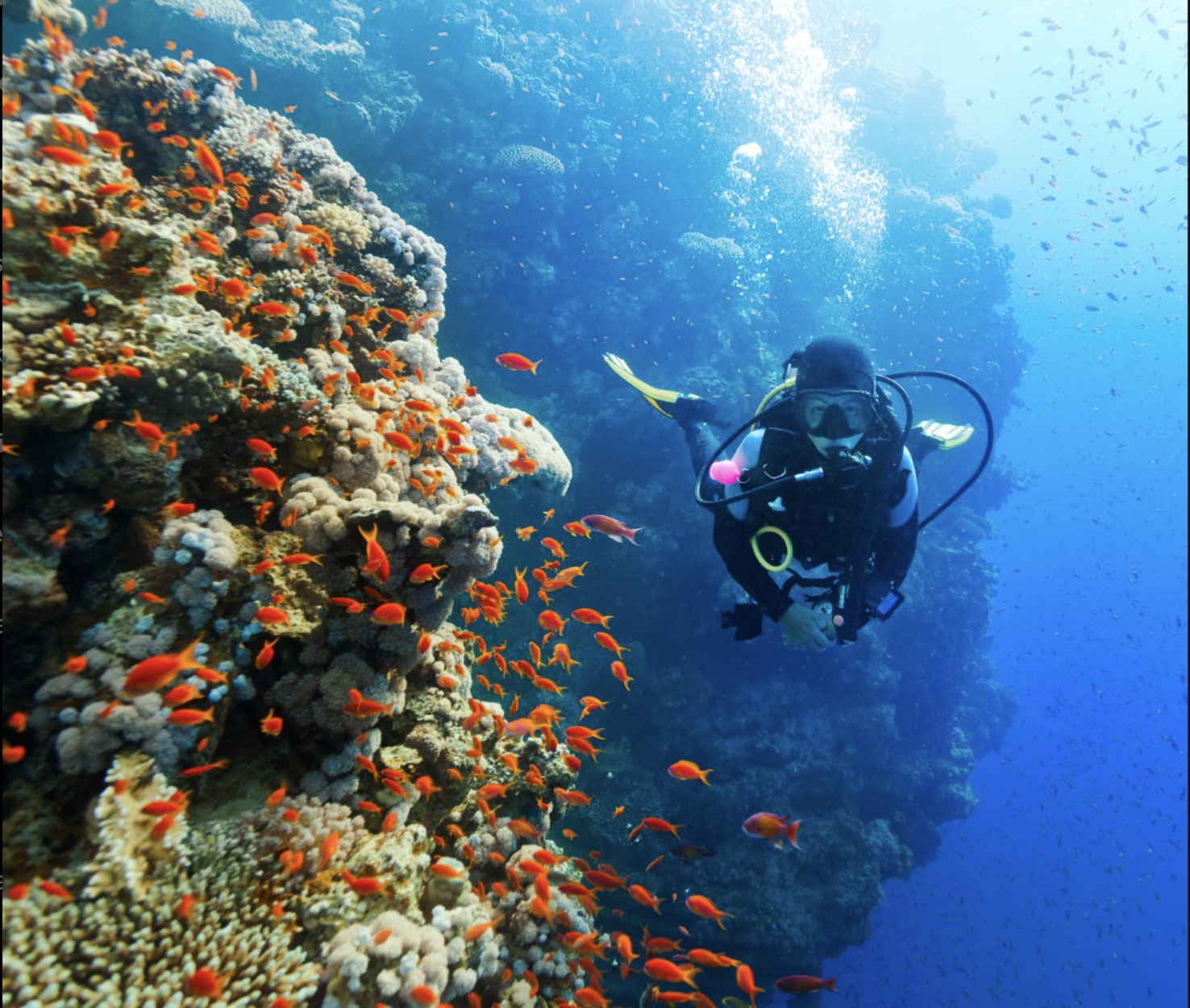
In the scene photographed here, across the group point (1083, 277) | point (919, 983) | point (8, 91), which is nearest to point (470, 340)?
point (8, 91)

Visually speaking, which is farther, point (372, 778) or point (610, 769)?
point (610, 769)

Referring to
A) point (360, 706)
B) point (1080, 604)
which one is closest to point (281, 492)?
point (360, 706)

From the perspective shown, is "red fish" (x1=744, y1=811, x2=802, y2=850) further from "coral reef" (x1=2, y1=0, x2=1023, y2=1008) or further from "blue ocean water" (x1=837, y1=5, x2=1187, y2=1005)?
"blue ocean water" (x1=837, y1=5, x2=1187, y2=1005)

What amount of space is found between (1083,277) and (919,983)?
97441 mm

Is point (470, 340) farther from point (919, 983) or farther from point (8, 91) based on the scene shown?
point (919, 983)

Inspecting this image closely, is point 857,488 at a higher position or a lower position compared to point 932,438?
lower

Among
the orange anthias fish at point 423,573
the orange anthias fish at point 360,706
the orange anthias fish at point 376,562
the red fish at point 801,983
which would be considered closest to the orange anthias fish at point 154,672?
the orange anthias fish at point 376,562

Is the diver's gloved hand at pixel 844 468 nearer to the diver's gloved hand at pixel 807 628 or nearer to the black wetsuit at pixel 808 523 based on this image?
the black wetsuit at pixel 808 523

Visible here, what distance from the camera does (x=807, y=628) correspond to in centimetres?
425

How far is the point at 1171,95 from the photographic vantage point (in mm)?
59344

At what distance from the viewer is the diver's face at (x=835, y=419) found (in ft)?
14.3

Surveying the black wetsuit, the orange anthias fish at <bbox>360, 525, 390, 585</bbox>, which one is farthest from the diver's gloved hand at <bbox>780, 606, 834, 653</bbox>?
the orange anthias fish at <bbox>360, 525, 390, 585</bbox>

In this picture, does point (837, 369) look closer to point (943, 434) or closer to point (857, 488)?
point (857, 488)

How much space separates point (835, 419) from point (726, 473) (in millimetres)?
954
